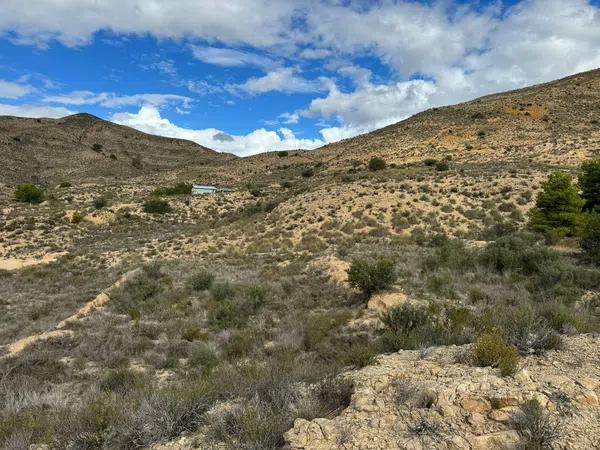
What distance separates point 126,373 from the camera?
786 cm

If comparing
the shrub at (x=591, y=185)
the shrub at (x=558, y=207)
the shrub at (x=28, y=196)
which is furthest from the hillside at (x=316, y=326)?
the shrub at (x=28, y=196)

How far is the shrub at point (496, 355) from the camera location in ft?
17.6

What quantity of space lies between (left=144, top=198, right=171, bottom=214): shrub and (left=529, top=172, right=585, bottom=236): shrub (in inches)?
1183

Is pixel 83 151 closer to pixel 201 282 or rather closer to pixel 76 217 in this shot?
pixel 76 217

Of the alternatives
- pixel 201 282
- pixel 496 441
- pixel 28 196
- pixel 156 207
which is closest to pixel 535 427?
pixel 496 441

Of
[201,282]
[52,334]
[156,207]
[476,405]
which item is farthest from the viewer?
[156,207]

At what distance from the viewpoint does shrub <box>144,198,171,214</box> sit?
129 feet

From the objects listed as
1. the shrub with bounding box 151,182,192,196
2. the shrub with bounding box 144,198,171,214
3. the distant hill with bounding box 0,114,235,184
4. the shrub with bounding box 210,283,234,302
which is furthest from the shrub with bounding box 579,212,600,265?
the distant hill with bounding box 0,114,235,184

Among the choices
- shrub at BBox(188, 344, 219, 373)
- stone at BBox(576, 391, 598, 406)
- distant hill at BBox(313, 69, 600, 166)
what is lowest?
shrub at BBox(188, 344, 219, 373)

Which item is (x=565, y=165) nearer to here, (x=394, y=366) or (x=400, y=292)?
(x=400, y=292)

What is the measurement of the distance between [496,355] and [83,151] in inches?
3880

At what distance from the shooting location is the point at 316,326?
9781mm

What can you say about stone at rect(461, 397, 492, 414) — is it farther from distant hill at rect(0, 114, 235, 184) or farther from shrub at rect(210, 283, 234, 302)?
distant hill at rect(0, 114, 235, 184)

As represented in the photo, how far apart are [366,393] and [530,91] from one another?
7490 cm
